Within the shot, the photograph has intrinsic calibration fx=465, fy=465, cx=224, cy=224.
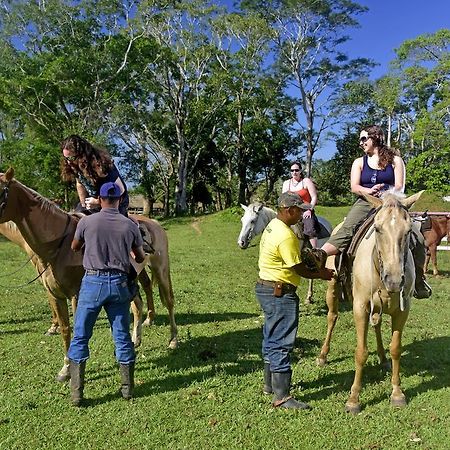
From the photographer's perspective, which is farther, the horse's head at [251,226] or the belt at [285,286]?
the horse's head at [251,226]

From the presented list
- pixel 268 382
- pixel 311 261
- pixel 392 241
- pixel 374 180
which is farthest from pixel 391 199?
pixel 268 382

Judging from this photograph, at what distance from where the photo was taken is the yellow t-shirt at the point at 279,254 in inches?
183

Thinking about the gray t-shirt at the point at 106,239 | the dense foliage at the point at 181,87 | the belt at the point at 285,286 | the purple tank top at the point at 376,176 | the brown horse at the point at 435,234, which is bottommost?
the brown horse at the point at 435,234

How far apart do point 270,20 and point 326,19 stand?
13.8ft

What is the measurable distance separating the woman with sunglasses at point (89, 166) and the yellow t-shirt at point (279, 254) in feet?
6.51

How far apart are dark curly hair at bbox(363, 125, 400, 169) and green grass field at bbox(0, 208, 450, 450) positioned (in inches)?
104

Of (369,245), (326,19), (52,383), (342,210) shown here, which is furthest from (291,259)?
(326,19)

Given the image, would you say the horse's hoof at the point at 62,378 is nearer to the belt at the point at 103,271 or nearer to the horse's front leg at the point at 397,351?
the belt at the point at 103,271

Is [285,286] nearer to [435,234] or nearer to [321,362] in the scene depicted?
[321,362]

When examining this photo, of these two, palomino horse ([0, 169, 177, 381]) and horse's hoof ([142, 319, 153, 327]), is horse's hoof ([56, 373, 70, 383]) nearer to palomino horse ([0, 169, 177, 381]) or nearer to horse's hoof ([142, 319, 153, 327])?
palomino horse ([0, 169, 177, 381])

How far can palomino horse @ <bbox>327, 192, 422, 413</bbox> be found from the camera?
4.29m

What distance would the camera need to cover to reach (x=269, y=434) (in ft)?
14.3

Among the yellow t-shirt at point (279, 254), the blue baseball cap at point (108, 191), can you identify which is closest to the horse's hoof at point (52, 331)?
the blue baseball cap at point (108, 191)

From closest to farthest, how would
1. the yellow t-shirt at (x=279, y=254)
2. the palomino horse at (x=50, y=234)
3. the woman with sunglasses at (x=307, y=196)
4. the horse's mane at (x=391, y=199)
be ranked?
the horse's mane at (x=391, y=199) < the yellow t-shirt at (x=279, y=254) < the palomino horse at (x=50, y=234) < the woman with sunglasses at (x=307, y=196)
